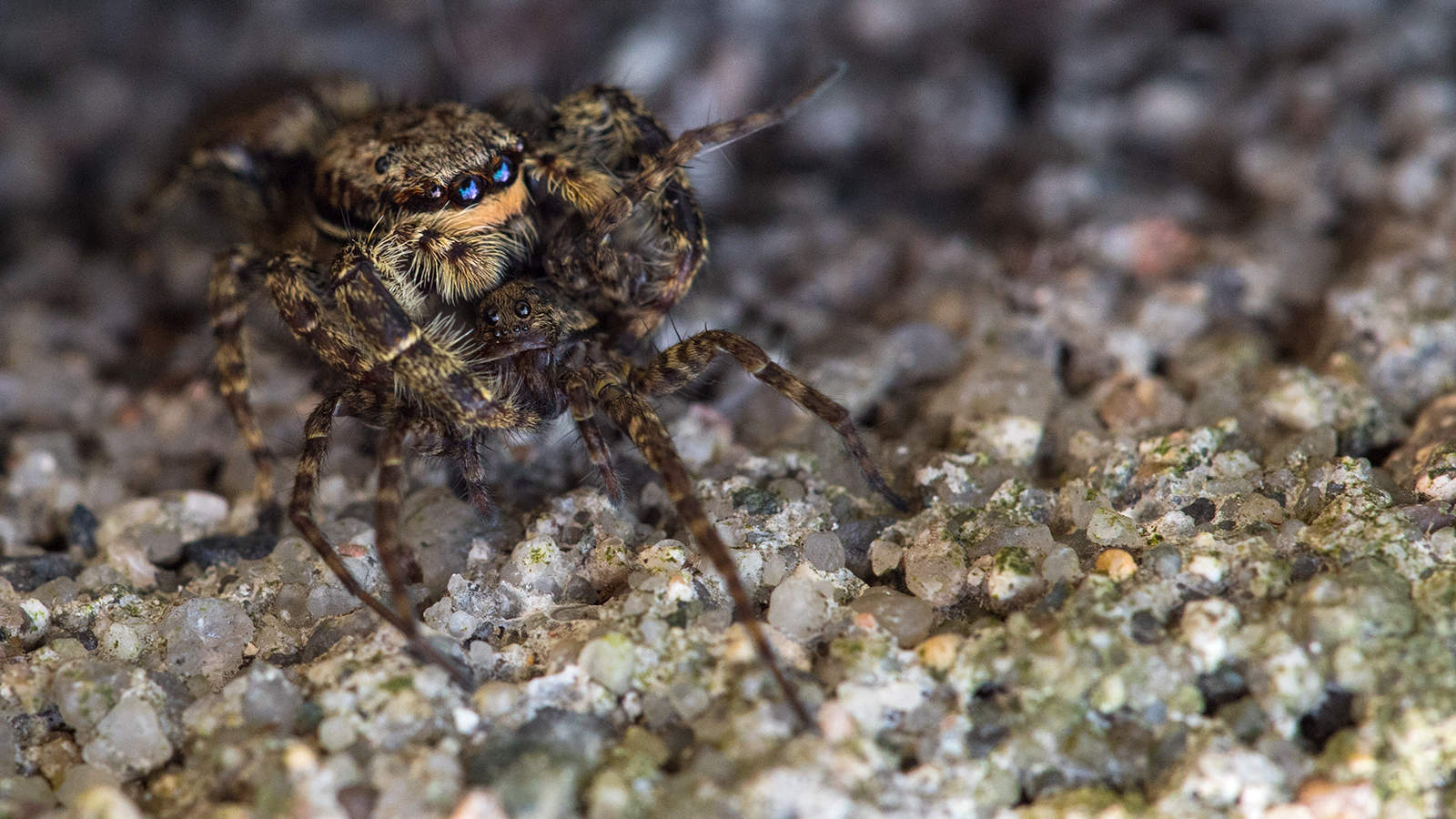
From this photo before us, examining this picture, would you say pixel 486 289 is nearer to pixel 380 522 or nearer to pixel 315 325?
pixel 315 325

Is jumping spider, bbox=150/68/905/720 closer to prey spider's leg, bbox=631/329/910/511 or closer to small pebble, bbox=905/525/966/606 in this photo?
prey spider's leg, bbox=631/329/910/511

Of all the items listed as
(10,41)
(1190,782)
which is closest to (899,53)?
(1190,782)

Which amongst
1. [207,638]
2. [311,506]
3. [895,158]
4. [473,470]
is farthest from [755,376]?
[895,158]

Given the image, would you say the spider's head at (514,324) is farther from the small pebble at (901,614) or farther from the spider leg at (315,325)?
the small pebble at (901,614)

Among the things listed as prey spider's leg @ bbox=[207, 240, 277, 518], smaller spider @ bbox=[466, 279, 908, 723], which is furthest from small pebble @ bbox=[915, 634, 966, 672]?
prey spider's leg @ bbox=[207, 240, 277, 518]

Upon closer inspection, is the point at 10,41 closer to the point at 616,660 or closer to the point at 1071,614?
the point at 616,660
